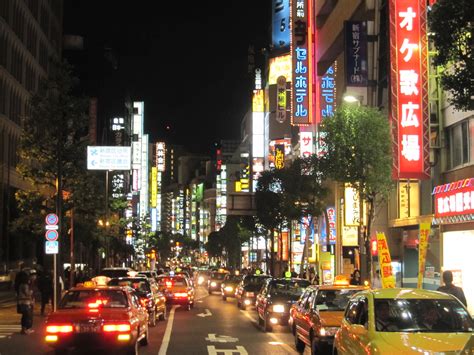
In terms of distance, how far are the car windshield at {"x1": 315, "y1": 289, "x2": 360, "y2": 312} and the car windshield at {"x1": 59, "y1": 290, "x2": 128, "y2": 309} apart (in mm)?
4254

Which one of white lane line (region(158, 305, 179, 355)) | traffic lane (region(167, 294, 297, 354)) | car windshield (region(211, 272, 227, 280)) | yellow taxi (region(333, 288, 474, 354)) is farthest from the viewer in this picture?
car windshield (region(211, 272, 227, 280))

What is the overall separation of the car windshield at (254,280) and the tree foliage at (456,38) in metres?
22.2

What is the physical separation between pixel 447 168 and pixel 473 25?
46.4ft

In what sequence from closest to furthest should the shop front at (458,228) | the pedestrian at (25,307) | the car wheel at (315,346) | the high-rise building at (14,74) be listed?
1. the car wheel at (315,346)
2. the pedestrian at (25,307)
3. the shop front at (458,228)
4. the high-rise building at (14,74)

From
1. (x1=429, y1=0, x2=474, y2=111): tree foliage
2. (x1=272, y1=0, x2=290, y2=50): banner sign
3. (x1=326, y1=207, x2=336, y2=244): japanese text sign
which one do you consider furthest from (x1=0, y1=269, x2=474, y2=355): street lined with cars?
(x1=272, y1=0, x2=290, y2=50): banner sign

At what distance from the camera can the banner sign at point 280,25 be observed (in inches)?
3241

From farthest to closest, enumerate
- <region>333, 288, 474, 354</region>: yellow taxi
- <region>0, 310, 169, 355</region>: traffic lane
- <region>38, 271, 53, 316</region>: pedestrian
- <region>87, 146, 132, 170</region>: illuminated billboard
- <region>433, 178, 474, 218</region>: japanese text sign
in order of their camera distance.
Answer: <region>87, 146, 132, 170</region>: illuminated billboard → <region>38, 271, 53, 316</region>: pedestrian → <region>433, 178, 474, 218</region>: japanese text sign → <region>0, 310, 169, 355</region>: traffic lane → <region>333, 288, 474, 354</region>: yellow taxi

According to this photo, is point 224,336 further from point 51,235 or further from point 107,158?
point 107,158

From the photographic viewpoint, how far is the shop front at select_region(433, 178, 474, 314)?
20.5 m

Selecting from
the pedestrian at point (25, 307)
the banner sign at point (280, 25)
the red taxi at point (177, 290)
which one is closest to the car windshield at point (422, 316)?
A: the pedestrian at point (25, 307)

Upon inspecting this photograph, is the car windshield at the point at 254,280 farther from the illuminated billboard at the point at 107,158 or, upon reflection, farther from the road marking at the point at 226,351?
the road marking at the point at 226,351

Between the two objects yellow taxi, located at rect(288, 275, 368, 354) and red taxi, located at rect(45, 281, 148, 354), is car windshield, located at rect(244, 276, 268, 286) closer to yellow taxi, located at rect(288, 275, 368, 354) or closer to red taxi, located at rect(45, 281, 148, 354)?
yellow taxi, located at rect(288, 275, 368, 354)

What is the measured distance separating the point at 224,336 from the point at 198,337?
79 cm

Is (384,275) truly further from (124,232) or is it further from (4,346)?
(124,232)
